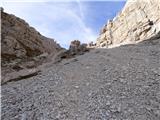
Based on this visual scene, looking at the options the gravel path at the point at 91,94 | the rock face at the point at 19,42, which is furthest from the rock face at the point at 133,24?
the gravel path at the point at 91,94

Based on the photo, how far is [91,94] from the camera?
1016cm

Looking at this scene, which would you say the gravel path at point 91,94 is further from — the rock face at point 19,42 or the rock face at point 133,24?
the rock face at point 133,24

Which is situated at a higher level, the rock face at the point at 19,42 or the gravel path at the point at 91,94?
the rock face at the point at 19,42

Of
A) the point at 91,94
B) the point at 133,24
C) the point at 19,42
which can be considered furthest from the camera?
the point at 133,24

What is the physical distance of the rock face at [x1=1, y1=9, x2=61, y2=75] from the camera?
2517cm

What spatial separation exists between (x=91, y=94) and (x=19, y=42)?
62.3 ft

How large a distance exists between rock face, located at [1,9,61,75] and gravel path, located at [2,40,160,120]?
9.60m

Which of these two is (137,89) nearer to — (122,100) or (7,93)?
(122,100)

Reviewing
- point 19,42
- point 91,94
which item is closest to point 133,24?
point 19,42

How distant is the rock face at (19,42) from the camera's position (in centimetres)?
2517

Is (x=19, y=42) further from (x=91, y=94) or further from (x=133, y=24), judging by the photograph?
(x=91, y=94)

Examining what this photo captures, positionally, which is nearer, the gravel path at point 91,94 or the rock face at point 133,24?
the gravel path at point 91,94

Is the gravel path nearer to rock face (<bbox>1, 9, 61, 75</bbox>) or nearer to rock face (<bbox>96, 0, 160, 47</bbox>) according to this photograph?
rock face (<bbox>1, 9, 61, 75</bbox>)

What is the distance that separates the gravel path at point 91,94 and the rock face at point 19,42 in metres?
9.60
